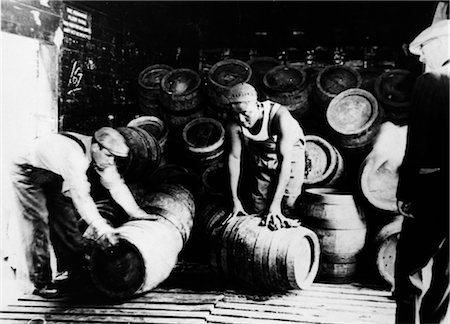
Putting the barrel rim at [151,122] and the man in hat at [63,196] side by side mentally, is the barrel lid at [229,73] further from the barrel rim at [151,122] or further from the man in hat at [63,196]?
the man in hat at [63,196]

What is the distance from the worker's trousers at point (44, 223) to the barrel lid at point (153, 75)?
1612 millimetres

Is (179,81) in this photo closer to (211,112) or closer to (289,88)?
(211,112)

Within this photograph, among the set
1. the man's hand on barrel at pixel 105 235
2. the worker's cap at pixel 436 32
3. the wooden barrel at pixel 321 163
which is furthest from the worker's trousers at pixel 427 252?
the man's hand on barrel at pixel 105 235

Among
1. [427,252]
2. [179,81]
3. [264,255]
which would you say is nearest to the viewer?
[427,252]

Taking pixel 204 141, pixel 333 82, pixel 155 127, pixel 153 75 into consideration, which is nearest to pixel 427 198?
pixel 333 82

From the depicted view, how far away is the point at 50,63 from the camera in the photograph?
4125 millimetres

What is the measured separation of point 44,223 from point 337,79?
331 cm

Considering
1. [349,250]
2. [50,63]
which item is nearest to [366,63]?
[349,250]

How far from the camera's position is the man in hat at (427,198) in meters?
3.12

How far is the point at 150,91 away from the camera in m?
5.21

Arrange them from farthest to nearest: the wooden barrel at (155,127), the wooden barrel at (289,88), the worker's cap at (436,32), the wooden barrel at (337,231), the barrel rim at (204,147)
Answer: the wooden barrel at (155,127), the wooden barrel at (289,88), the barrel rim at (204,147), the wooden barrel at (337,231), the worker's cap at (436,32)

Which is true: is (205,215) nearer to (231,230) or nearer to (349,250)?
(231,230)

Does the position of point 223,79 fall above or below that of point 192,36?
below

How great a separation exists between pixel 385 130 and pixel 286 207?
4.06 ft
